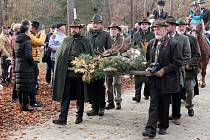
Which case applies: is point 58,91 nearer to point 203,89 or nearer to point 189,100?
point 189,100

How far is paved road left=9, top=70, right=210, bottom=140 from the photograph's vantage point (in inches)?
326

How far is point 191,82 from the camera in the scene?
984 cm

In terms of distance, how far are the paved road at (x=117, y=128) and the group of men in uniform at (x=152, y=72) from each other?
9.0 inches

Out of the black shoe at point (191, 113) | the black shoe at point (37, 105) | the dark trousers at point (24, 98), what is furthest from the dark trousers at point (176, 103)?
the black shoe at point (37, 105)

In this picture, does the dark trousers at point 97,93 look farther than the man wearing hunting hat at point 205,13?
No

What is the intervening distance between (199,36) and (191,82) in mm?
3634

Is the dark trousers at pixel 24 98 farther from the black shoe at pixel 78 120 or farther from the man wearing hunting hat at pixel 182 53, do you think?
the man wearing hunting hat at pixel 182 53

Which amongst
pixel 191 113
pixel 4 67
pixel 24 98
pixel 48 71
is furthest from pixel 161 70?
pixel 4 67

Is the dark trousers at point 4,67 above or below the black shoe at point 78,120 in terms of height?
above

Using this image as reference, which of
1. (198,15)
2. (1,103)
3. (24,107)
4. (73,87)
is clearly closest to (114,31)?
(73,87)

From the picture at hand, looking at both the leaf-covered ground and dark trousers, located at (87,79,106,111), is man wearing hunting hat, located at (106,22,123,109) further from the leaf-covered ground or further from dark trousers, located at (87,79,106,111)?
the leaf-covered ground

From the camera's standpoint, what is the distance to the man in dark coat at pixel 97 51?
9.75 metres

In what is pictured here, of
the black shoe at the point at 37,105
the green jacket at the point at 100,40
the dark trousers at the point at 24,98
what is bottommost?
the black shoe at the point at 37,105

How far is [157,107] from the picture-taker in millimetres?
8172
